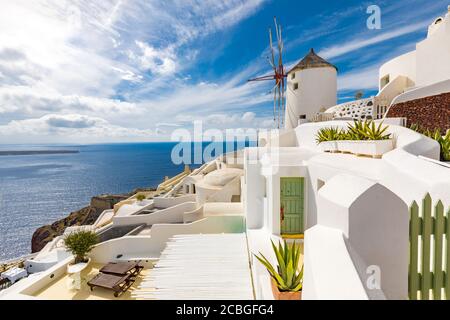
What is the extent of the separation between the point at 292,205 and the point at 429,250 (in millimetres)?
5021

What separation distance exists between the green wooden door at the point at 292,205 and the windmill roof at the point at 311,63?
1707 cm

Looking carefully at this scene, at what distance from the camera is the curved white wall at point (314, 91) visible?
2012 cm

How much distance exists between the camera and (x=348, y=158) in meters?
6.40

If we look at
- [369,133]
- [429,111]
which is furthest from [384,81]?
[369,133]

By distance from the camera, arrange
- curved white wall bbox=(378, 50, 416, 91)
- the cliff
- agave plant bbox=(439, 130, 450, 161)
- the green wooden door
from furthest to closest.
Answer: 1. the cliff
2. curved white wall bbox=(378, 50, 416, 91)
3. the green wooden door
4. agave plant bbox=(439, 130, 450, 161)

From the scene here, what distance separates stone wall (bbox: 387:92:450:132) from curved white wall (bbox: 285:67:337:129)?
8.76m

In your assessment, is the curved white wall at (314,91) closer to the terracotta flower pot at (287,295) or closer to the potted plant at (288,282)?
the potted plant at (288,282)

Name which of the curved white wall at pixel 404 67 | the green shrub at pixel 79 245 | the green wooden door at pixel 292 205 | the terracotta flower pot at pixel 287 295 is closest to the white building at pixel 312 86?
the curved white wall at pixel 404 67

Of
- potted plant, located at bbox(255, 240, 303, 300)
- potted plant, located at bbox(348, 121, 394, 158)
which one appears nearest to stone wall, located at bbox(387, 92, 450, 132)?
potted plant, located at bbox(348, 121, 394, 158)

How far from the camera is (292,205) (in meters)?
7.43

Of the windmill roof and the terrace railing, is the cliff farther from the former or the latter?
the terrace railing

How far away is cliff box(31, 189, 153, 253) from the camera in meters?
36.1

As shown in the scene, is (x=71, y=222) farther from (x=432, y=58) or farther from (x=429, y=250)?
(x=432, y=58)
